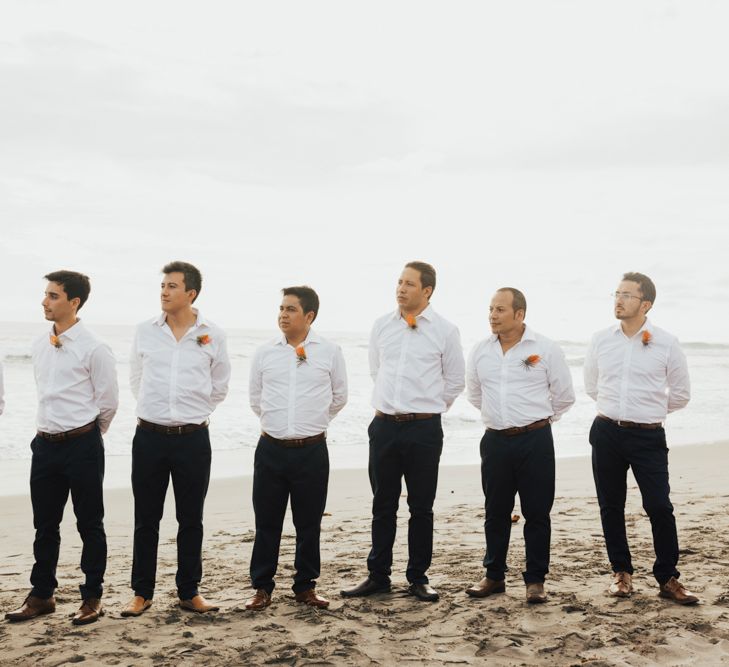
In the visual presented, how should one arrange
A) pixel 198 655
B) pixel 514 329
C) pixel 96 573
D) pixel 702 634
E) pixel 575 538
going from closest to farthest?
pixel 198 655, pixel 702 634, pixel 96 573, pixel 514 329, pixel 575 538

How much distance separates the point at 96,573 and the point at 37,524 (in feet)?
1.51

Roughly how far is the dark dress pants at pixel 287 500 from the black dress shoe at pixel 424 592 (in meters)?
0.63

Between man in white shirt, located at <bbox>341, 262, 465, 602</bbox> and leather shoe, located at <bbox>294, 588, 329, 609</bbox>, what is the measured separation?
0.88 feet

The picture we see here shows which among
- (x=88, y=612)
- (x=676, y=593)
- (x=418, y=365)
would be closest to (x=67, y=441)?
(x=88, y=612)

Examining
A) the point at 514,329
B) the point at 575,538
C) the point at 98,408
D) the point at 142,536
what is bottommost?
the point at 575,538

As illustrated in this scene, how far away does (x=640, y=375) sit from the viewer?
17.2 feet

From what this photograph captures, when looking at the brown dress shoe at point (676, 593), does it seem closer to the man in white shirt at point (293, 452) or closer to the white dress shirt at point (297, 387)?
the man in white shirt at point (293, 452)

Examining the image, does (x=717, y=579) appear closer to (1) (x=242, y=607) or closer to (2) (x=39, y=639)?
(1) (x=242, y=607)

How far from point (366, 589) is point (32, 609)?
2.00 meters

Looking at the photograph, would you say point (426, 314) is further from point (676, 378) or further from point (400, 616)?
point (400, 616)

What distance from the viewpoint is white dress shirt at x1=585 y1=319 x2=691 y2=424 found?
5215 millimetres

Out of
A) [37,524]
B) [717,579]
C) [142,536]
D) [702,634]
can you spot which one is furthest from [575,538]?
[37,524]

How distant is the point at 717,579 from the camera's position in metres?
5.52

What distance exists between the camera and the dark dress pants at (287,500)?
5.04 meters
